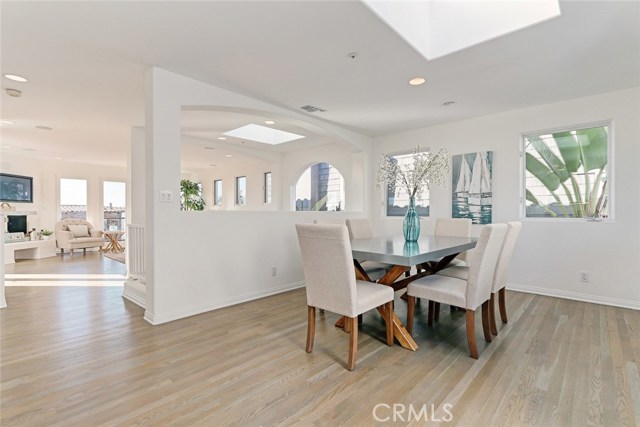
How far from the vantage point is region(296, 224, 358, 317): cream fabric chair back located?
80.2 inches

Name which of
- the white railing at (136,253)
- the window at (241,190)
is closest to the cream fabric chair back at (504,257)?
the white railing at (136,253)

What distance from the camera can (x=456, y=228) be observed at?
12.4ft

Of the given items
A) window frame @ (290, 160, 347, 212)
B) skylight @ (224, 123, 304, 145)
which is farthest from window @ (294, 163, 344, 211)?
skylight @ (224, 123, 304, 145)

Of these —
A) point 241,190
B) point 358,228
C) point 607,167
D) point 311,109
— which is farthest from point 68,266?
point 607,167

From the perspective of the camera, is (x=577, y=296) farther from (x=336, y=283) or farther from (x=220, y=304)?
(x=220, y=304)

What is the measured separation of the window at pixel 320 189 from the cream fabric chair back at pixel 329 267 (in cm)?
442

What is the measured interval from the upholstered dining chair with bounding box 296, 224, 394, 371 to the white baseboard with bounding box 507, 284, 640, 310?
2.73m

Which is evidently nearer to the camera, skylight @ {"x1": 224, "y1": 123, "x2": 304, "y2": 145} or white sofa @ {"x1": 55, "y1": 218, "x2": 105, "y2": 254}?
skylight @ {"x1": 224, "y1": 123, "x2": 304, "y2": 145}

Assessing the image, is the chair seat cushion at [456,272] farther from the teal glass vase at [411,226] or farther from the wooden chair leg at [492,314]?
the teal glass vase at [411,226]

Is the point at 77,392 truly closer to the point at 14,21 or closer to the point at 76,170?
the point at 14,21

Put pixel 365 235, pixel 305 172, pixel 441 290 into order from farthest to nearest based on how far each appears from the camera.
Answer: pixel 305 172
pixel 365 235
pixel 441 290

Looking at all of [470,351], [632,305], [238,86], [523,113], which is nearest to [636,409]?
[470,351]

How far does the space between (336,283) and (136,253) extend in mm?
3200

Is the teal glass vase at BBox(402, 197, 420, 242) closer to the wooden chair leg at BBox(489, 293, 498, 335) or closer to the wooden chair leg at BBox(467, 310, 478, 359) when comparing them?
the wooden chair leg at BBox(489, 293, 498, 335)
